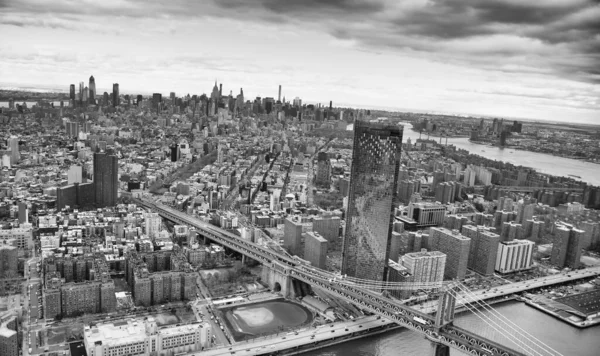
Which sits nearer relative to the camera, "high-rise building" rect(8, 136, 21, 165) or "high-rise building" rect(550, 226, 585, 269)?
"high-rise building" rect(550, 226, 585, 269)

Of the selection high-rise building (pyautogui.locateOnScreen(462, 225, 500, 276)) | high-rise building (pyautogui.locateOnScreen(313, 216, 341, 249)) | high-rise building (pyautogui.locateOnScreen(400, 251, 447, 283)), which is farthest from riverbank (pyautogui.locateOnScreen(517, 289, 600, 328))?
high-rise building (pyautogui.locateOnScreen(313, 216, 341, 249))

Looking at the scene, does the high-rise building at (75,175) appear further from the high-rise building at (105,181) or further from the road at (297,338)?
the road at (297,338)

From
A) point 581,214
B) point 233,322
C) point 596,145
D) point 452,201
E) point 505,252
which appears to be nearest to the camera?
point 596,145

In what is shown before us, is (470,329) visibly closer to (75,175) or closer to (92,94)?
(75,175)

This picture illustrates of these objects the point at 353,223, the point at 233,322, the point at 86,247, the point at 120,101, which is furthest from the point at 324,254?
the point at 120,101

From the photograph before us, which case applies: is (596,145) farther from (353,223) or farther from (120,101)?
(120,101)

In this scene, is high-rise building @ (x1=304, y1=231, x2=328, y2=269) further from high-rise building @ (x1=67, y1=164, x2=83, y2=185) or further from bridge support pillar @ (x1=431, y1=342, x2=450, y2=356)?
high-rise building @ (x1=67, y1=164, x2=83, y2=185)

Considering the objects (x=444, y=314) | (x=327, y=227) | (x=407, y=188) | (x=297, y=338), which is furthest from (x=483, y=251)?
(x=297, y=338)
